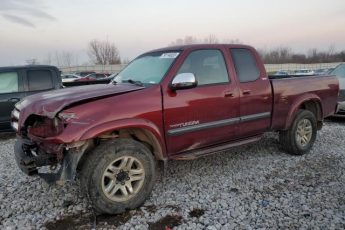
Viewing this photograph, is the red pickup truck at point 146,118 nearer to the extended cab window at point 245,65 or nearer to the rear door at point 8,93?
the extended cab window at point 245,65

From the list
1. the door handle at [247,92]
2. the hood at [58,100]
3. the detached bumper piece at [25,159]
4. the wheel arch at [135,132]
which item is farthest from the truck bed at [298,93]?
the detached bumper piece at [25,159]

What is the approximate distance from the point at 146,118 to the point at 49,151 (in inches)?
45.5

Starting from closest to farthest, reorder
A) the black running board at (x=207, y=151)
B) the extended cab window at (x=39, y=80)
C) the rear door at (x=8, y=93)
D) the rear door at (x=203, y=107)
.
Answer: the rear door at (x=203, y=107) → the black running board at (x=207, y=151) → the rear door at (x=8, y=93) → the extended cab window at (x=39, y=80)

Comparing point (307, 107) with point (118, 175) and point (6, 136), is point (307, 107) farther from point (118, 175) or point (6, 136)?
point (6, 136)

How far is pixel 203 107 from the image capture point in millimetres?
4578

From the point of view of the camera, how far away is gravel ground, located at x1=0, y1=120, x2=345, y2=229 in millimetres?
3742

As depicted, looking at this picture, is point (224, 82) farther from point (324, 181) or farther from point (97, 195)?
point (97, 195)

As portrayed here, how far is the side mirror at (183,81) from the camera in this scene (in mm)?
4188

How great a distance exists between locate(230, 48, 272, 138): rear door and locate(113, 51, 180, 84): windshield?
110cm

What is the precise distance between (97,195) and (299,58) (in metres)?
96.4

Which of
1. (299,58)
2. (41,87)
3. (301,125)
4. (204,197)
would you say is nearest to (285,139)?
(301,125)

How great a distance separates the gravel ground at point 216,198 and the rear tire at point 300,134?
0.64 feet

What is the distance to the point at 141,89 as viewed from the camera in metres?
4.15

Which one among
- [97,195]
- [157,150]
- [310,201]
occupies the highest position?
[157,150]
